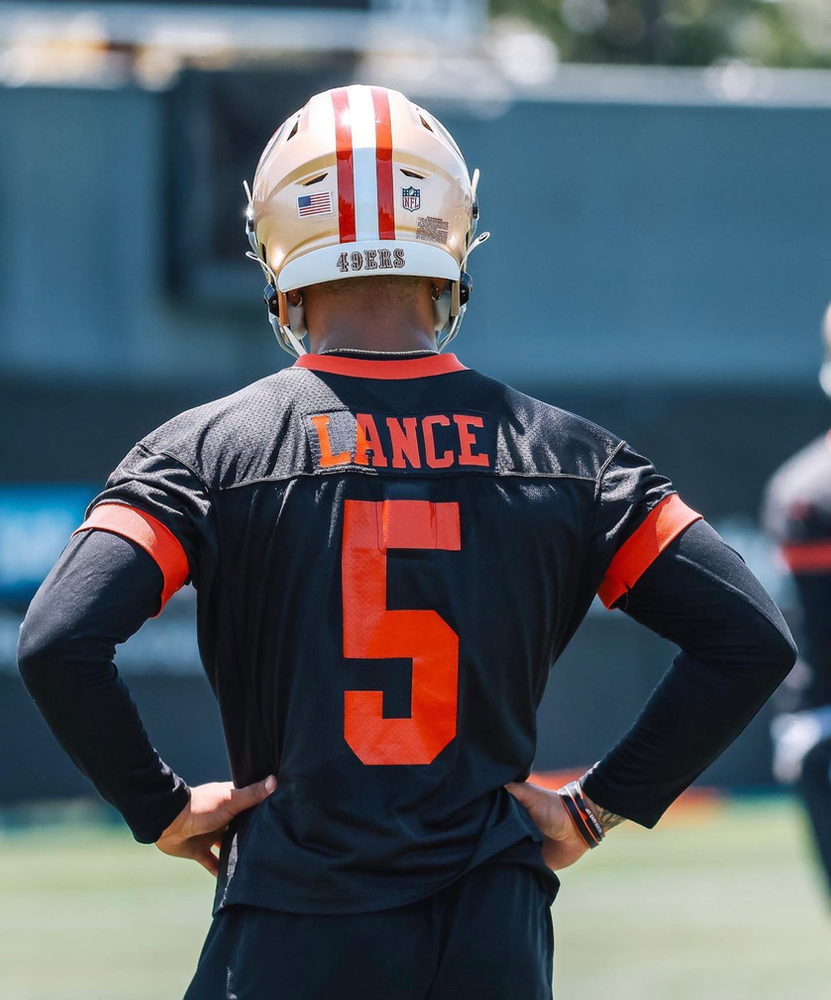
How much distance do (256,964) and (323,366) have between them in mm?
920

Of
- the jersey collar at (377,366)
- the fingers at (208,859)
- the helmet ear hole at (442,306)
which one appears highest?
the helmet ear hole at (442,306)

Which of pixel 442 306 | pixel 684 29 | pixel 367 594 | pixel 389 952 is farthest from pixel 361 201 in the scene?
pixel 684 29

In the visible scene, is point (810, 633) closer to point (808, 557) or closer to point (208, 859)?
point (808, 557)

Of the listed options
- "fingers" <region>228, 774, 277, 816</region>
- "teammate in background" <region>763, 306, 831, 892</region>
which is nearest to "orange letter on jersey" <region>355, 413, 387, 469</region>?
"fingers" <region>228, 774, 277, 816</region>

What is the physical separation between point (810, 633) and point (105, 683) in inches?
141

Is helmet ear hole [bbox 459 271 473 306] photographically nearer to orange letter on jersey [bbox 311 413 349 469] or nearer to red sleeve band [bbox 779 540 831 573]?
orange letter on jersey [bbox 311 413 349 469]

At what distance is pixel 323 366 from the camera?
268 centimetres

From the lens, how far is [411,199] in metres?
2.79

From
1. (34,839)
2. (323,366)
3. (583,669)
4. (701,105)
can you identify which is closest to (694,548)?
(323,366)

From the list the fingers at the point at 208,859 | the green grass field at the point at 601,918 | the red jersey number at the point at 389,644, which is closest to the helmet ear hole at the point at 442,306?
the red jersey number at the point at 389,644

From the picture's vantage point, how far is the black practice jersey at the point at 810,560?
561 cm

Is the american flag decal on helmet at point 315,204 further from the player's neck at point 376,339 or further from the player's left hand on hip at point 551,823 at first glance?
the player's left hand on hip at point 551,823

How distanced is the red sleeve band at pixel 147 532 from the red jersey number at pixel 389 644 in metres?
0.25

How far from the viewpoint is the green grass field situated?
22.3 ft
